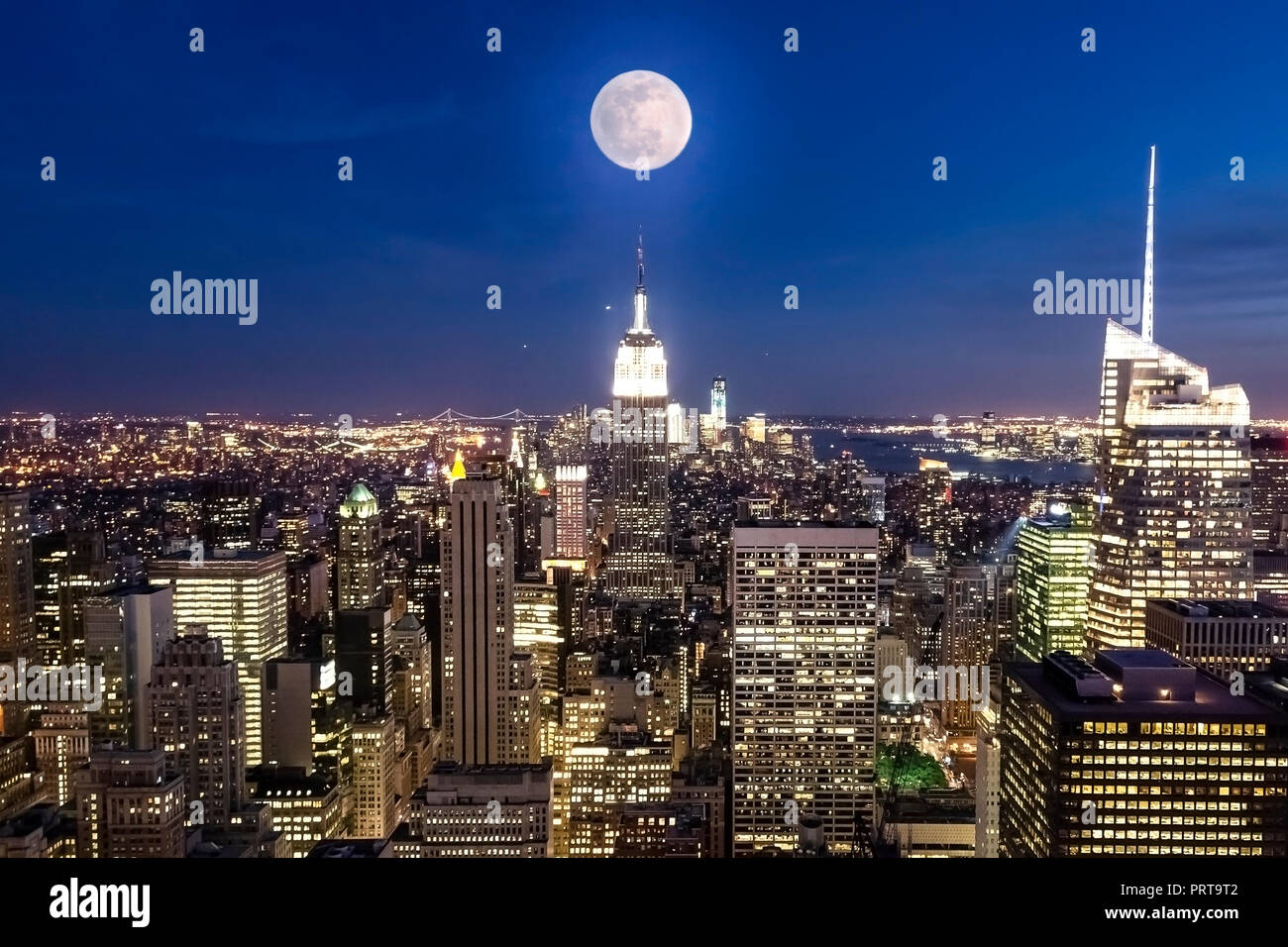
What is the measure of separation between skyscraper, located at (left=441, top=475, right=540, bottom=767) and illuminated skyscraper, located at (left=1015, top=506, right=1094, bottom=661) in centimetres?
558

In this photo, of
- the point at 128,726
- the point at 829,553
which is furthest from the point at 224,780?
the point at 829,553

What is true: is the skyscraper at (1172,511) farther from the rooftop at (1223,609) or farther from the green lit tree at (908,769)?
the green lit tree at (908,769)

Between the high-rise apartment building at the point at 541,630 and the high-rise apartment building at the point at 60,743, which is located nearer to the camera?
the high-rise apartment building at the point at 60,743

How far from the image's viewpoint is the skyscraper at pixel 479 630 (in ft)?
38.2

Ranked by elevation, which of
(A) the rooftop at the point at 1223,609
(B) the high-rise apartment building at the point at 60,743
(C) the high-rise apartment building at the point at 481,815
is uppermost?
(A) the rooftop at the point at 1223,609

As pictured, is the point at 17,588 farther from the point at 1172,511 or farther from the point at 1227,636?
the point at 1172,511

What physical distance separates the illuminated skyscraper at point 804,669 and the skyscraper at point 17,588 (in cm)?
728

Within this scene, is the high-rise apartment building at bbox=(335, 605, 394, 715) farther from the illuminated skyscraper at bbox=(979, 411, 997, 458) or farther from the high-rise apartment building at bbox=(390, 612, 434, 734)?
the illuminated skyscraper at bbox=(979, 411, 997, 458)

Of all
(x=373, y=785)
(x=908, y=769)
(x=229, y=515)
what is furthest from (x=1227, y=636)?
(x=229, y=515)

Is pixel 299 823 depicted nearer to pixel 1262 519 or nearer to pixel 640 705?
pixel 640 705

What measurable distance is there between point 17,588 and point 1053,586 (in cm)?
1091

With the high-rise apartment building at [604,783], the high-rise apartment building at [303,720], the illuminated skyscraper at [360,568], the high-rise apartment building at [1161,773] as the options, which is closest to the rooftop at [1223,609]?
the high-rise apartment building at [1161,773]

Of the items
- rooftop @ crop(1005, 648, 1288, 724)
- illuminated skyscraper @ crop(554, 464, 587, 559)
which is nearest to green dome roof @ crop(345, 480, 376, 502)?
illuminated skyscraper @ crop(554, 464, 587, 559)
